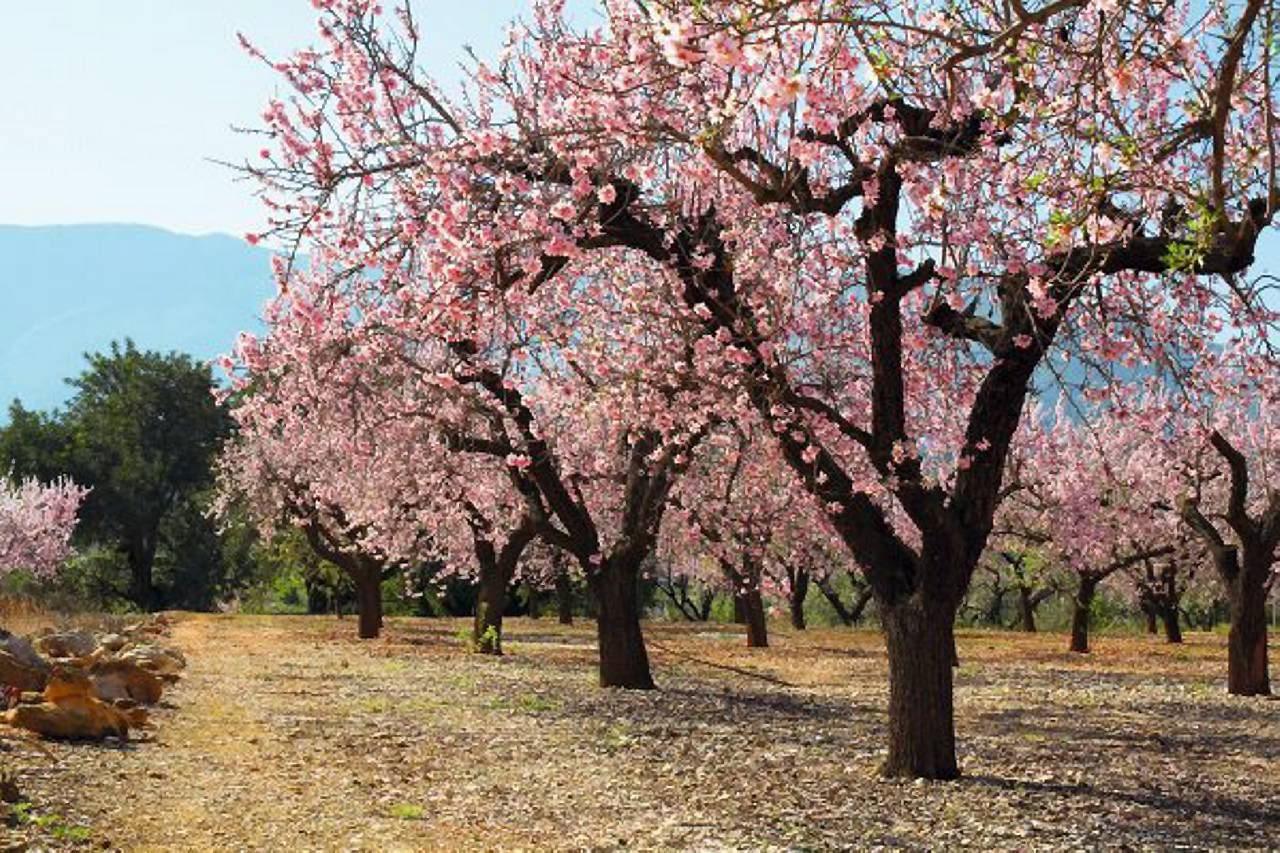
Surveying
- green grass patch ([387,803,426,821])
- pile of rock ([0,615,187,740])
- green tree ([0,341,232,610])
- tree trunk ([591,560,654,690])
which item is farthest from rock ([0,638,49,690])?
green tree ([0,341,232,610])

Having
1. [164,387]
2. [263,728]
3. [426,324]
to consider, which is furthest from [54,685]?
[164,387]

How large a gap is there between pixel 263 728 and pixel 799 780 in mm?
6815

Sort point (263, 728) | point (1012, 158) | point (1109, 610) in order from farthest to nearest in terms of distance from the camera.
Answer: point (1109, 610)
point (263, 728)
point (1012, 158)

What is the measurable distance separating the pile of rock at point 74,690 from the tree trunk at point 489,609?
11251 millimetres

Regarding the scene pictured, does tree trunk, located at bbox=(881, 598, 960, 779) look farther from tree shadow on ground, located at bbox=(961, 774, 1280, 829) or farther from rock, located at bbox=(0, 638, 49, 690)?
rock, located at bbox=(0, 638, 49, 690)

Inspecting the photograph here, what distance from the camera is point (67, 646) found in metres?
19.7

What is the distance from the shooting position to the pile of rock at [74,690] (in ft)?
42.8

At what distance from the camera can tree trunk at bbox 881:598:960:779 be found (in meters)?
12.1

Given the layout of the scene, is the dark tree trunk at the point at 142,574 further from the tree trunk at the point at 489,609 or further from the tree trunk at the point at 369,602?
the tree trunk at the point at 489,609

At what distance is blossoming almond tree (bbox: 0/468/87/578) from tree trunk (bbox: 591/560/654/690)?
1157 inches

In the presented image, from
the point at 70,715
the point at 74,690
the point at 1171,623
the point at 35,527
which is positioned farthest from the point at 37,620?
the point at 1171,623

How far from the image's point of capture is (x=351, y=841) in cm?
961

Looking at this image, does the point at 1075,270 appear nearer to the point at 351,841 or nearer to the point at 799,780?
the point at 799,780

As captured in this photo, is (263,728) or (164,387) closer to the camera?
(263,728)
